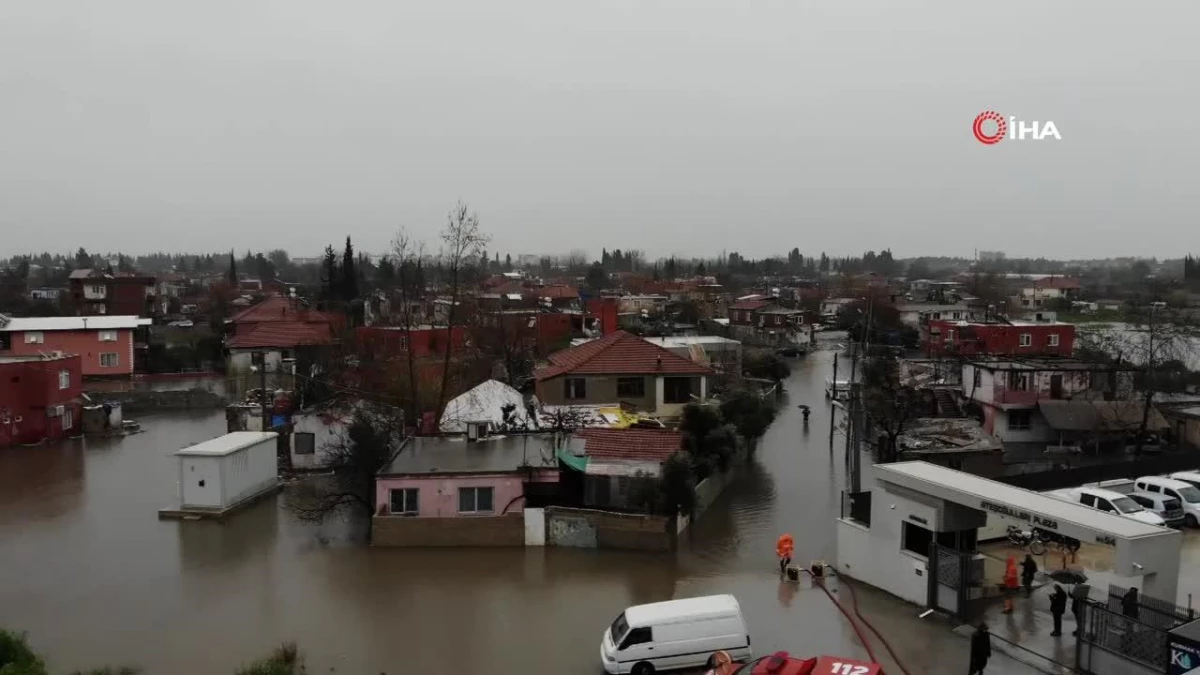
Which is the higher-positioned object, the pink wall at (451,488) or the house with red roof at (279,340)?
the house with red roof at (279,340)

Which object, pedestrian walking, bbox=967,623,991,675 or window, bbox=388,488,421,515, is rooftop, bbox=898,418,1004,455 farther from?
window, bbox=388,488,421,515

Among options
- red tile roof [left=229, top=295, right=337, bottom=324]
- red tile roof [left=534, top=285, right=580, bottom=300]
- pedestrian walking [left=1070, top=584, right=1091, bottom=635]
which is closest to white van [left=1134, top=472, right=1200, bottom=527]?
pedestrian walking [left=1070, top=584, right=1091, bottom=635]

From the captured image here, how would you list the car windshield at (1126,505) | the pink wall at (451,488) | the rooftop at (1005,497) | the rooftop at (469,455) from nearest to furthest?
the rooftop at (1005,497) < the car windshield at (1126,505) < the pink wall at (451,488) < the rooftop at (469,455)

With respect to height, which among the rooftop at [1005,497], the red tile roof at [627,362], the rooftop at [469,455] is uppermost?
the red tile roof at [627,362]

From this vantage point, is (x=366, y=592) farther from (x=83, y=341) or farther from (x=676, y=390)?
(x=83, y=341)

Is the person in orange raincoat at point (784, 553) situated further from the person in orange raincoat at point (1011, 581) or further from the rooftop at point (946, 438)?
the rooftop at point (946, 438)

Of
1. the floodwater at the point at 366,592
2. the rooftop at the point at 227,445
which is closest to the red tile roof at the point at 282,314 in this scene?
the rooftop at the point at 227,445

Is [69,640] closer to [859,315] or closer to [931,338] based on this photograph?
[931,338]
